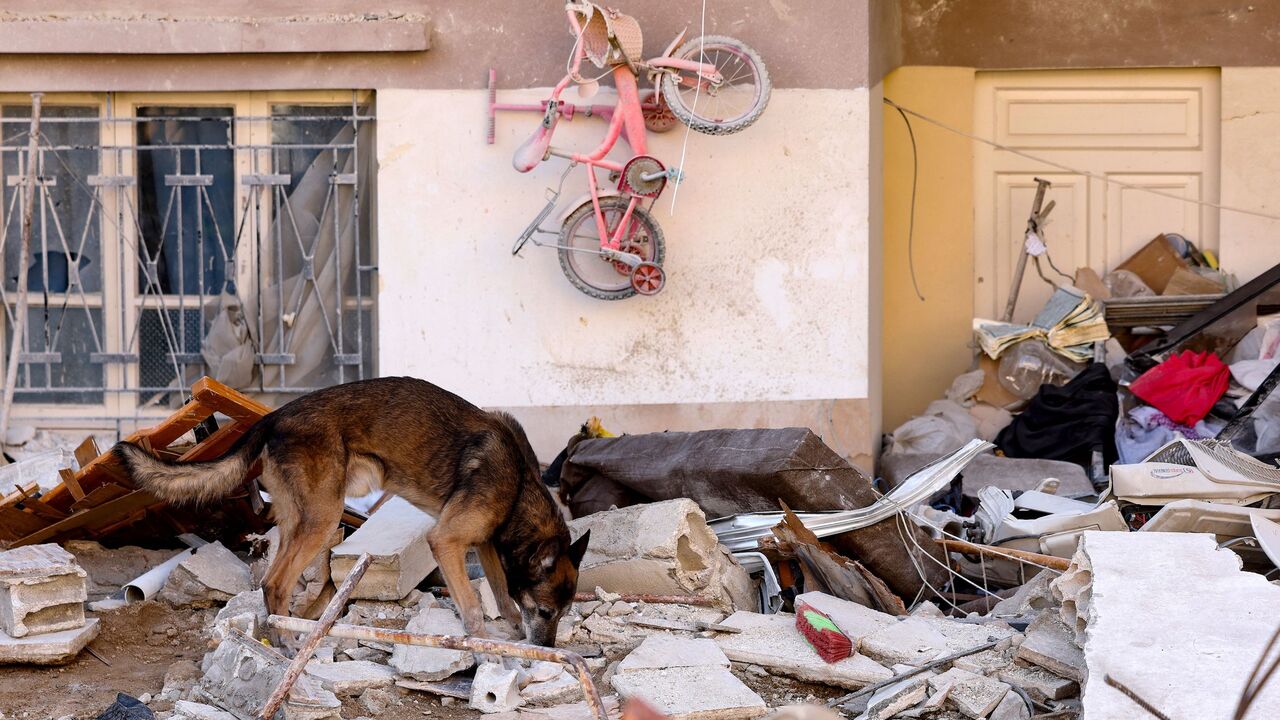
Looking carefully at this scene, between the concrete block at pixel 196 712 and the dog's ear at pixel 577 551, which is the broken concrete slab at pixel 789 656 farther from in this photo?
the concrete block at pixel 196 712

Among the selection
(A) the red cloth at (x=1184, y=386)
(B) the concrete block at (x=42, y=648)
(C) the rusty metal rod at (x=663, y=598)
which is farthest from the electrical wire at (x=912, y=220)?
(B) the concrete block at (x=42, y=648)

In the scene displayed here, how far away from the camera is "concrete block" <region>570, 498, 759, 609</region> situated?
627cm

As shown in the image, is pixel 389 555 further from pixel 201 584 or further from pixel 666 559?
pixel 666 559

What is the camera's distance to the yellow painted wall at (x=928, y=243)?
9562 mm

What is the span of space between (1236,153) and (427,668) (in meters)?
7.16

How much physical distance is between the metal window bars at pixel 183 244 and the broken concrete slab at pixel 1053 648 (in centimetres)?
465

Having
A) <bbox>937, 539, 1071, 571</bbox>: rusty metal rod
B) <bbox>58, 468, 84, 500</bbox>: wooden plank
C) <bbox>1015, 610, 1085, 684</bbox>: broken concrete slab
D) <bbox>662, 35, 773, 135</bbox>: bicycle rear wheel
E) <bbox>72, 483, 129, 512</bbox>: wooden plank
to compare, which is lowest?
<bbox>1015, 610, 1085, 684</bbox>: broken concrete slab

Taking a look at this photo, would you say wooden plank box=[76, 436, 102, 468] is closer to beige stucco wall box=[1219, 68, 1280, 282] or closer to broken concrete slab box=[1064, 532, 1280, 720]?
broken concrete slab box=[1064, 532, 1280, 720]

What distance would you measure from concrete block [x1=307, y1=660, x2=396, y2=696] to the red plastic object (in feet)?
5.80

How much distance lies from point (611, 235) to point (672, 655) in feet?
10.0

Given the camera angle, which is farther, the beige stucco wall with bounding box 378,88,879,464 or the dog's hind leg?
the beige stucco wall with bounding box 378,88,879,464

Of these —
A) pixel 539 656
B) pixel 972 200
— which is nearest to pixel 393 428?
pixel 539 656

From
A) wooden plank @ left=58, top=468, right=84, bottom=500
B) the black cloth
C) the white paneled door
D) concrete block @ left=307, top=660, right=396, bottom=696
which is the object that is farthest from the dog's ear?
the white paneled door

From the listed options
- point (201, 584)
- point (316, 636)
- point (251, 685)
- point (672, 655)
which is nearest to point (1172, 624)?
point (672, 655)
